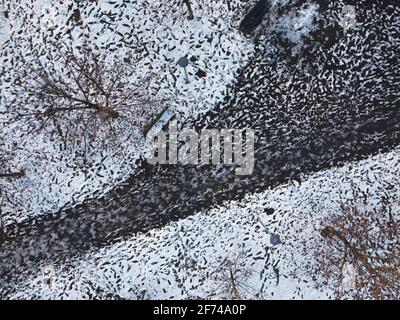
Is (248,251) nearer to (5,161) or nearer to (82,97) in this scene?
(82,97)

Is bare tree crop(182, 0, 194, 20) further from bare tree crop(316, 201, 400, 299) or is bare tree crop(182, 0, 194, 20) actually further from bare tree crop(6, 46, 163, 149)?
bare tree crop(316, 201, 400, 299)

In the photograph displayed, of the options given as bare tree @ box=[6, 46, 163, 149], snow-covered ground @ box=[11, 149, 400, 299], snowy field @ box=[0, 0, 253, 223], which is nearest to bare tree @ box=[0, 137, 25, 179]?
snowy field @ box=[0, 0, 253, 223]

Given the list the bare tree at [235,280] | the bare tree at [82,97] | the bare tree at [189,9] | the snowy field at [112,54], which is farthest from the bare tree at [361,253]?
the bare tree at [189,9]

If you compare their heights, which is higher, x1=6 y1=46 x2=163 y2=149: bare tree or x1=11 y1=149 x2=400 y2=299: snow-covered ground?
x1=6 y1=46 x2=163 y2=149: bare tree

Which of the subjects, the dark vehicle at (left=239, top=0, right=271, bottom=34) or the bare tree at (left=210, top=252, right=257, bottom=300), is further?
the dark vehicle at (left=239, top=0, right=271, bottom=34)
